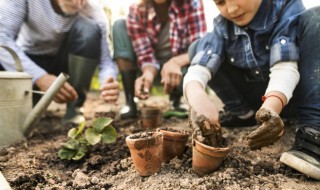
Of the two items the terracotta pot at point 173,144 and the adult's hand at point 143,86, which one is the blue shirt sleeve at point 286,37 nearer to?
the terracotta pot at point 173,144

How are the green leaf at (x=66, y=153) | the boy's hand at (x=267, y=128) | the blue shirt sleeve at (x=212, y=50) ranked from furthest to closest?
the blue shirt sleeve at (x=212, y=50)
the green leaf at (x=66, y=153)
the boy's hand at (x=267, y=128)

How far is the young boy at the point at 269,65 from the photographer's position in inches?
61.6

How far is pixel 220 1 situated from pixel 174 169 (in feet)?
3.36

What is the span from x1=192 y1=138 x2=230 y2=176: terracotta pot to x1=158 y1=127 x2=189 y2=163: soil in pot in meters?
0.15

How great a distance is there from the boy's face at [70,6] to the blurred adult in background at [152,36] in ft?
1.54

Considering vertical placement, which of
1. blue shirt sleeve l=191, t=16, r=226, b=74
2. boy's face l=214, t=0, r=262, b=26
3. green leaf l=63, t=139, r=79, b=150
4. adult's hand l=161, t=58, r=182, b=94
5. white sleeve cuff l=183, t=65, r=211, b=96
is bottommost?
green leaf l=63, t=139, r=79, b=150

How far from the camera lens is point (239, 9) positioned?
Result: 1891mm

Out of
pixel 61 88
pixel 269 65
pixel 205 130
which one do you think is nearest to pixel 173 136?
pixel 205 130

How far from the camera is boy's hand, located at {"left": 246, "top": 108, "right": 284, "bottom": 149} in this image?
1.40m

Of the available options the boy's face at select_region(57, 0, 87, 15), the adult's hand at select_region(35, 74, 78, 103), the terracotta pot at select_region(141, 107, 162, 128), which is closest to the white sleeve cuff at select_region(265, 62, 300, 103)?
the terracotta pot at select_region(141, 107, 162, 128)

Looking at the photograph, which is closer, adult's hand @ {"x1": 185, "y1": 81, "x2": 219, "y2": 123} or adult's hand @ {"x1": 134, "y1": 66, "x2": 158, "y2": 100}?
adult's hand @ {"x1": 185, "y1": 81, "x2": 219, "y2": 123}

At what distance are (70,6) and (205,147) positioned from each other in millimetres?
1973

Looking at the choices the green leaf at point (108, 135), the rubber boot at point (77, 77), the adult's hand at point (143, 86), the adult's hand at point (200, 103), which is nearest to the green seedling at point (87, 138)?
the green leaf at point (108, 135)

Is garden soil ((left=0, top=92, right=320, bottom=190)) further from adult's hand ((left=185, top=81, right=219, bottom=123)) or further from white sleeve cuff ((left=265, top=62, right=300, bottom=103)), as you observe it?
white sleeve cuff ((left=265, top=62, right=300, bottom=103))
